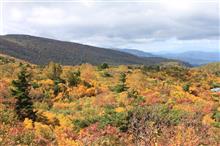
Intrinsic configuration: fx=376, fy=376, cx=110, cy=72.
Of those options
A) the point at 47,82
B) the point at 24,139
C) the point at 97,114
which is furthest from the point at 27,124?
the point at 47,82

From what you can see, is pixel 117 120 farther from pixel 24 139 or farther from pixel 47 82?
pixel 47 82

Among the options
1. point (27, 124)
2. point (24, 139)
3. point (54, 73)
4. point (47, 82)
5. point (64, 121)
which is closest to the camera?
→ point (24, 139)

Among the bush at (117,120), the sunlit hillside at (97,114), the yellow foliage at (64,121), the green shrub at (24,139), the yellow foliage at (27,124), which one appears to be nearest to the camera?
the sunlit hillside at (97,114)

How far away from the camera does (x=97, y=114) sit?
24.8m

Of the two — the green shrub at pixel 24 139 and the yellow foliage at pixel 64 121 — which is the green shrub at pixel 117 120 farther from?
the green shrub at pixel 24 139

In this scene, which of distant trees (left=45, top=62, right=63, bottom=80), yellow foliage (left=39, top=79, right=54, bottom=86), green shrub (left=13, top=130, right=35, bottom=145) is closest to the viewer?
green shrub (left=13, top=130, right=35, bottom=145)

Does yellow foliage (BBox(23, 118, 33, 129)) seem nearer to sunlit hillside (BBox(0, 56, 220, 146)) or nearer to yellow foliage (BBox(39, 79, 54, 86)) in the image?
sunlit hillside (BBox(0, 56, 220, 146))

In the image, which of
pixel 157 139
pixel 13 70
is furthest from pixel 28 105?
pixel 13 70

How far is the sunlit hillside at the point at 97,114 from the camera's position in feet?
43.5

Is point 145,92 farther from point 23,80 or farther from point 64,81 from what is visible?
point 23,80

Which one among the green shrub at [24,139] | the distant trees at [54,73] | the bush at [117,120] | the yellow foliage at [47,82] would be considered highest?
the distant trees at [54,73]

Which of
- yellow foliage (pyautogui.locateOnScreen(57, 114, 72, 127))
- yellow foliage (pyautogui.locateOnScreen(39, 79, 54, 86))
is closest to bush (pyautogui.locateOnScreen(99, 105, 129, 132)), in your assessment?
yellow foliage (pyautogui.locateOnScreen(57, 114, 72, 127))

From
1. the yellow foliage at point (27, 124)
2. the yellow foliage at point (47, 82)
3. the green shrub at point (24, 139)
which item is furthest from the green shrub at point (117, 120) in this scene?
the yellow foliage at point (47, 82)

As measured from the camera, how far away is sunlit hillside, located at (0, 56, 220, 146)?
1327 cm
